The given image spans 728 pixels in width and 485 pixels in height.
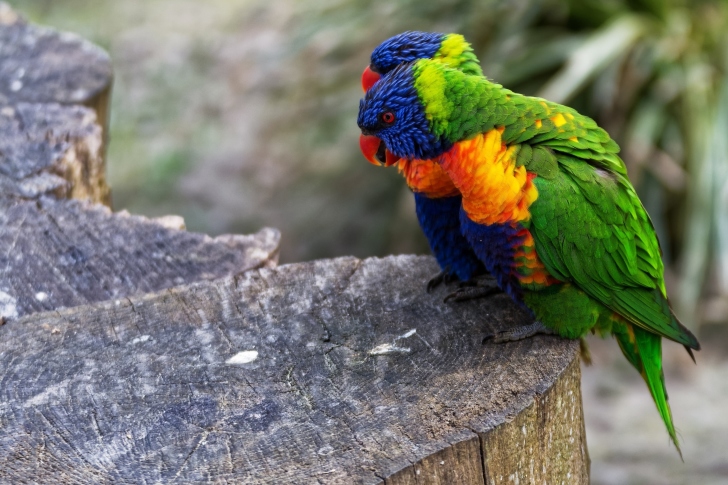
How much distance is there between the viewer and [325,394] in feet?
5.20

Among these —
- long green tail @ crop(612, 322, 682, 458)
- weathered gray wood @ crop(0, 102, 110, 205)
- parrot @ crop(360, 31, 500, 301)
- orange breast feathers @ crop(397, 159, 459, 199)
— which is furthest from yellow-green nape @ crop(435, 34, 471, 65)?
weathered gray wood @ crop(0, 102, 110, 205)

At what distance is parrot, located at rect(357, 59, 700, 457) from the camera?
179 cm

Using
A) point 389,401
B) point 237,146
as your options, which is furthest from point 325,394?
point 237,146

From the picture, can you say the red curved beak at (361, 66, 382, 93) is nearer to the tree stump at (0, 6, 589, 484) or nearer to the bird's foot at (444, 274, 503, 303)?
the tree stump at (0, 6, 589, 484)

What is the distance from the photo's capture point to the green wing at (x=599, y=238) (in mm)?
1808

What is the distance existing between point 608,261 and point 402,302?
52cm

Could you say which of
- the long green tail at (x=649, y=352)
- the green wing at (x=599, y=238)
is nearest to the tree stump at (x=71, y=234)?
the green wing at (x=599, y=238)

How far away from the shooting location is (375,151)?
2027 mm

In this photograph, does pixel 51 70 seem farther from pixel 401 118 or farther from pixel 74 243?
pixel 401 118

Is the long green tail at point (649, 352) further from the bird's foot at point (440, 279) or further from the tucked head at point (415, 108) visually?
the tucked head at point (415, 108)

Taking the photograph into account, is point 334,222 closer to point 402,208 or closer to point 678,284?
point 402,208

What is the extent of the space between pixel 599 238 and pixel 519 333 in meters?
0.31

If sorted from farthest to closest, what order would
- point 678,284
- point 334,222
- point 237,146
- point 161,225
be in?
1. point 237,146
2. point 334,222
3. point 678,284
4. point 161,225

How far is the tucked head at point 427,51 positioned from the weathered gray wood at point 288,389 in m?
0.64
